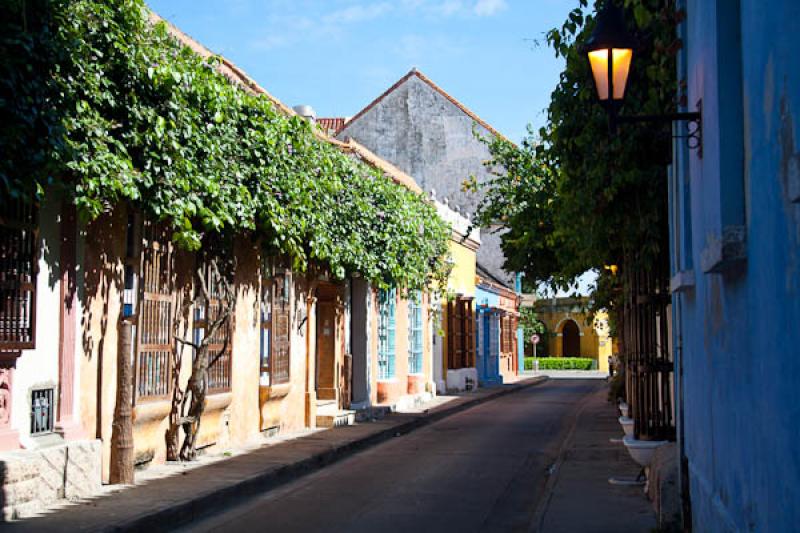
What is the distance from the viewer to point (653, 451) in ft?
35.0

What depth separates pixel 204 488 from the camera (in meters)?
10.3

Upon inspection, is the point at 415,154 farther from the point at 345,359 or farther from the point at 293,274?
the point at 293,274

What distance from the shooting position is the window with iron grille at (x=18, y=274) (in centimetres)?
858

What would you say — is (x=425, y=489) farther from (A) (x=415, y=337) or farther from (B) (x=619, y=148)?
(A) (x=415, y=337)

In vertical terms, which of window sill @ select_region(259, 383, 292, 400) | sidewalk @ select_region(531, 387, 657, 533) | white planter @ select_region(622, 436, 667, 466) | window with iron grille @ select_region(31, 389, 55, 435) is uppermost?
window with iron grille @ select_region(31, 389, 55, 435)

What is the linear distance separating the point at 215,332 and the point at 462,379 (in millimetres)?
20297

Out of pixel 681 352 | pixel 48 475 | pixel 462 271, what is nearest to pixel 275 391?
pixel 48 475

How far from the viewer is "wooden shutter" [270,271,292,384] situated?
1625cm

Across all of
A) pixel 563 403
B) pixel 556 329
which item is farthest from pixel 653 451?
pixel 556 329

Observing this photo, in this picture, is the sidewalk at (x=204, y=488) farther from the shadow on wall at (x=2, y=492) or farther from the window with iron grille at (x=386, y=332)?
the window with iron grille at (x=386, y=332)

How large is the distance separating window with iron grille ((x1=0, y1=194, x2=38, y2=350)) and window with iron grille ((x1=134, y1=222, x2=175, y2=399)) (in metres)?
2.46

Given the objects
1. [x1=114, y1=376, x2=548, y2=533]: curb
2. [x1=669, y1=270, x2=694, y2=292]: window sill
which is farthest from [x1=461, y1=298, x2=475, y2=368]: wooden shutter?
[x1=669, y1=270, x2=694, y2=292]: window sill

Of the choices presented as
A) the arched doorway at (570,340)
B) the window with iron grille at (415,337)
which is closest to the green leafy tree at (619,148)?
the window with iron grille at (415,337)

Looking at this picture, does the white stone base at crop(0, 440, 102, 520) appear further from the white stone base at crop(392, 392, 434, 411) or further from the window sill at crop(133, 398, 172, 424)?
the white stone base at crop(392, 392, 434, 411)
